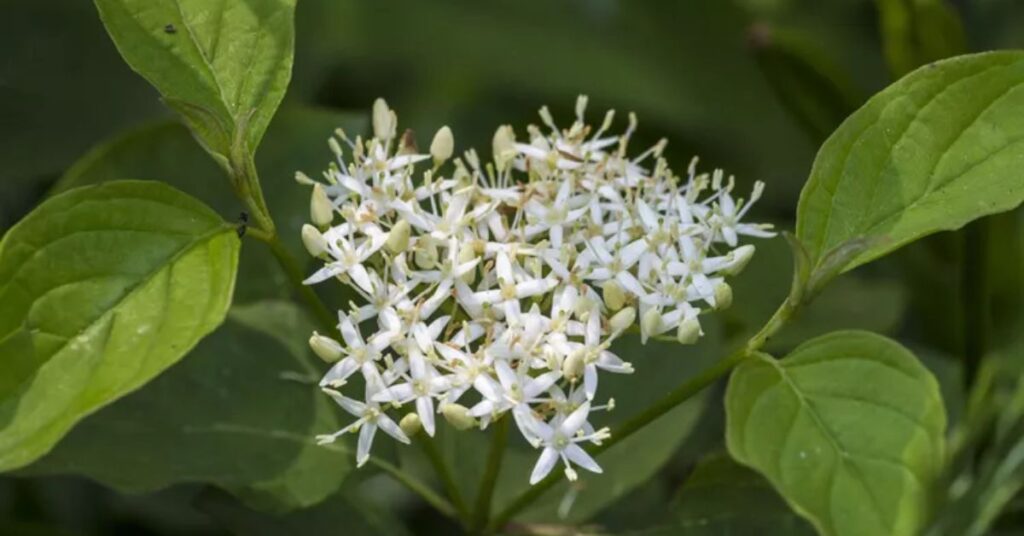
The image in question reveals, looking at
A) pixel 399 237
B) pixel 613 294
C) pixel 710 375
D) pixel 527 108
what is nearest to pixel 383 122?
pixel 399 237

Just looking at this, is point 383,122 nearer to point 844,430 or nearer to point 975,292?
point 844,430

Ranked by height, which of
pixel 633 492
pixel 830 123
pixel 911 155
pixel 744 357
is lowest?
pixel 633 492

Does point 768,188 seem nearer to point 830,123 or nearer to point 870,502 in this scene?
point 830,123

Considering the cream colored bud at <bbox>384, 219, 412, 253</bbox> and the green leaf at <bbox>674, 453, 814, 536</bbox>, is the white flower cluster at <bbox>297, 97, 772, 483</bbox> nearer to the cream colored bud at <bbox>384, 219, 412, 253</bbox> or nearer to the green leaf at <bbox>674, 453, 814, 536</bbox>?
the cream colored bud at <bbox>384, 219, 412, 253</bbox>

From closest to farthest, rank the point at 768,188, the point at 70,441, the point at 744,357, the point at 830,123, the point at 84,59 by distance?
the point at 744,357, the point at 70,441, the point at 830,123, the point at 84,59, the point at 768,188

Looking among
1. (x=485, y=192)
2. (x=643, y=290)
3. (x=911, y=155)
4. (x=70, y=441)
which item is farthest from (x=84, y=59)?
(x=911, y=155)

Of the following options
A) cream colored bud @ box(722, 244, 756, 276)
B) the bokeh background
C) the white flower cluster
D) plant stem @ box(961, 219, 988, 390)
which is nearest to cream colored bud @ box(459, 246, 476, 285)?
the white flower cluster
